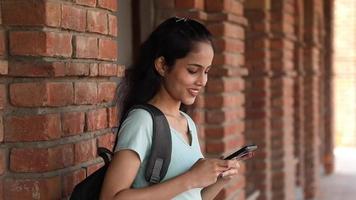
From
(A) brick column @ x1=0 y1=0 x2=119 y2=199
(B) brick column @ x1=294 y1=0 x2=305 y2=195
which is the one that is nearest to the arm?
(A) brick column @ x1=0 y1=0 x2=119 y2=199

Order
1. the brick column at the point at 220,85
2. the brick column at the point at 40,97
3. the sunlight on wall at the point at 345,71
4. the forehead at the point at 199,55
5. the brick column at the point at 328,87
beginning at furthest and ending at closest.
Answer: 1. the sunlight on wall at the point at 345,71
2. the brick column at the point at 328,87
3. the brick column at the point at 220,85
4. the brick column at the point at 40,97
5. the forehead at the point at 199,55

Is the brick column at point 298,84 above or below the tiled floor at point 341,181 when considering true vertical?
above

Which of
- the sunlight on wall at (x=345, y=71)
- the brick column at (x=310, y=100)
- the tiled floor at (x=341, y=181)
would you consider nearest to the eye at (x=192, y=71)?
the brick column at (x=310, y=100)

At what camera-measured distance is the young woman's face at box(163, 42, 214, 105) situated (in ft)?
6.23

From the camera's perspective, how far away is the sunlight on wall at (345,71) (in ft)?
56.6

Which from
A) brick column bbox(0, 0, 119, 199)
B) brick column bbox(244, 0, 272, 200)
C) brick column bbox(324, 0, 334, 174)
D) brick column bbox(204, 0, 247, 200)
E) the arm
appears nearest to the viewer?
the arm

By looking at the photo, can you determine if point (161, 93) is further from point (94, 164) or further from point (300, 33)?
point (300, 33)

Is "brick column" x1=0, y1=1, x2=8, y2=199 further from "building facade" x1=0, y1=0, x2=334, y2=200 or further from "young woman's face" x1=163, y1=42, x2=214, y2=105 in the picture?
"young woman's face" x1=163, y1=42, x2=214, y2=105

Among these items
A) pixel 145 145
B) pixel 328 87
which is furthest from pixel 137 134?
pixel 328 87

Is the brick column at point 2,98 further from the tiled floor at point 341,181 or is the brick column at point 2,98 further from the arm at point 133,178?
the tiled floor at point 341,181

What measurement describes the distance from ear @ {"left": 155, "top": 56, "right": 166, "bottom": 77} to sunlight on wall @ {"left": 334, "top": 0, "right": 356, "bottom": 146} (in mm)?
15938

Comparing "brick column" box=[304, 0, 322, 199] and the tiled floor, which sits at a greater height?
"brick column" box=[304, 0, 322, 199]

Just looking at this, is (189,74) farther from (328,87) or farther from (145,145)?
Answer: (328,87)

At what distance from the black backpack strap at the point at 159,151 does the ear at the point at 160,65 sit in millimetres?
166
